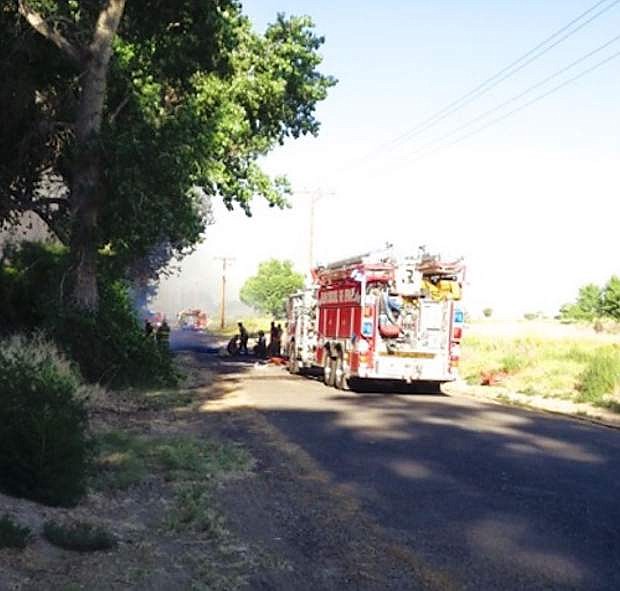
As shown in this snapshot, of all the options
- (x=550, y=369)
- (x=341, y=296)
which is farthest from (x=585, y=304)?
(x=341, y=296)

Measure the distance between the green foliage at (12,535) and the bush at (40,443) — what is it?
1.20 meters

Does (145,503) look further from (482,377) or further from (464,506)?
(482,377)

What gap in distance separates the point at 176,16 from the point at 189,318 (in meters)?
83.2

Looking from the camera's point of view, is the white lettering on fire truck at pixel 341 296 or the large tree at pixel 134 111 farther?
the white lettering on fire truck at pixel 341 296

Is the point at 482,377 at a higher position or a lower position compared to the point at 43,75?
lower

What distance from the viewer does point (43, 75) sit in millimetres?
20469

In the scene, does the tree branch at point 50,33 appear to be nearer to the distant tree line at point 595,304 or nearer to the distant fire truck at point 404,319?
the distant fire truck at point 404,319

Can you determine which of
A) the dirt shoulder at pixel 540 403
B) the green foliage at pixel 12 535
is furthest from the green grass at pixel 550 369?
the green foliage at pixel 12 535

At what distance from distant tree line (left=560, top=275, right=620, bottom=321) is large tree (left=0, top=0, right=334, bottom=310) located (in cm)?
8635

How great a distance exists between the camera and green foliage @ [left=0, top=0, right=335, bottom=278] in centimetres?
1820

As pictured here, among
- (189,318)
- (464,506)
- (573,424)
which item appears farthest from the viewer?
(189,318)

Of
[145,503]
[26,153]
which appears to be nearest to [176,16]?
[26,153]

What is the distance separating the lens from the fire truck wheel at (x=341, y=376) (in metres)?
22.8

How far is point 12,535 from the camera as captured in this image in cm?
563
